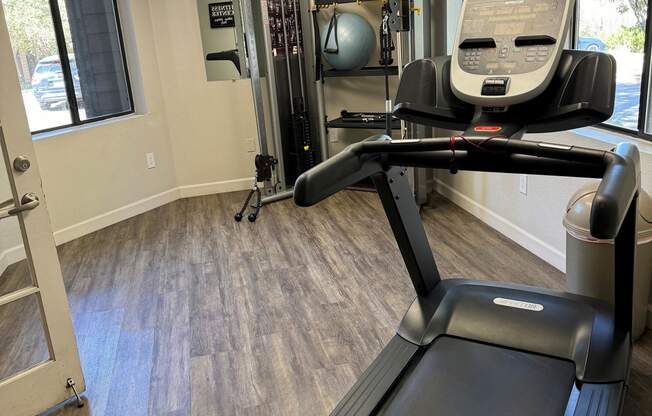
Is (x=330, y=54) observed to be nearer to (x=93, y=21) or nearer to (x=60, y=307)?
(x=93, y=21)

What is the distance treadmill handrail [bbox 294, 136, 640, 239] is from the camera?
1.30m

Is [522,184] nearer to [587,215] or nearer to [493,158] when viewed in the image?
[587,215]

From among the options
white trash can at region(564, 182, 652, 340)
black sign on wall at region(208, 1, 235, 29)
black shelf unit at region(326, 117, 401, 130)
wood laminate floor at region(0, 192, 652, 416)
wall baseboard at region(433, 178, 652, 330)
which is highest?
black sign on wall at region(208, 1, 235, 29)

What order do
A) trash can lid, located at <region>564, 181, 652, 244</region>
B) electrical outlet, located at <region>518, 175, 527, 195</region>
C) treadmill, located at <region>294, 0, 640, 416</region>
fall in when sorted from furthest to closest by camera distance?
1. electrical outlet, located at <region>518, 175, 527, 195</region>
2. trash can lid, located at <region>564, 181, 652, 244</region>
3. treadmill, located at <region>294, 0, 640, 416</region>

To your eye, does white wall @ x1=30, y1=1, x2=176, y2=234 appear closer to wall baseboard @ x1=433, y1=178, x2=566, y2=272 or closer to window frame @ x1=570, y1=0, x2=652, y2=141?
wall baseboard @ x1=433, y1=178, x2=566, y2=272

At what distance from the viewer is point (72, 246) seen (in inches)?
157

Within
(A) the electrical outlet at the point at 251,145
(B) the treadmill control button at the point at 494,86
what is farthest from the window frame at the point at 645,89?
(A) the electrical outlet at the point at 251,145

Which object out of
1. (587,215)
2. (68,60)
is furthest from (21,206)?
(68,60)

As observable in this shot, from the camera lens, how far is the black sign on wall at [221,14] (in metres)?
4.59

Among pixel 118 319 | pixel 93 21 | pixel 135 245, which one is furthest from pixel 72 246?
pixel 93 21

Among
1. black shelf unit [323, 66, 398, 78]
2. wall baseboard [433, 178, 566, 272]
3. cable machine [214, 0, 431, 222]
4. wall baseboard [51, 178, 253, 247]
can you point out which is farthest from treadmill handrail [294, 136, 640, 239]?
wall baseboard [51, 178, 253, 247]

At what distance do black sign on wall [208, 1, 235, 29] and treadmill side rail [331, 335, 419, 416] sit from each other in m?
3.37

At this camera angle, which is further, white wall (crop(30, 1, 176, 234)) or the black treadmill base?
white wall (crop(30, 1, 176, 234))

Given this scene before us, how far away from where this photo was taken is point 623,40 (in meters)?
2.65
